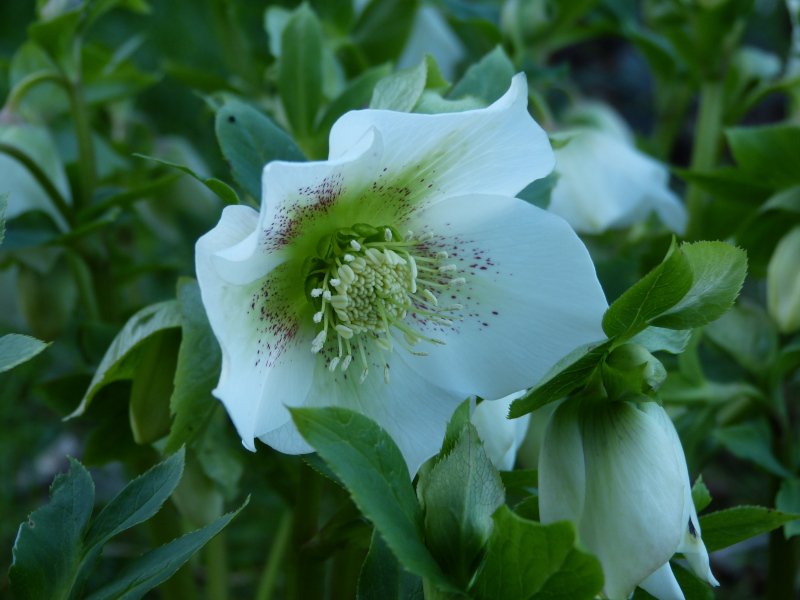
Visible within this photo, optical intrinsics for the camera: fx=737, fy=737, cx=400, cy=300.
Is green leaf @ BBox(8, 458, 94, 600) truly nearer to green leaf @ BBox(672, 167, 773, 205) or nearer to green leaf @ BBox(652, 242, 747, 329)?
green leaf @ BBox(652, 242, 747, 329)

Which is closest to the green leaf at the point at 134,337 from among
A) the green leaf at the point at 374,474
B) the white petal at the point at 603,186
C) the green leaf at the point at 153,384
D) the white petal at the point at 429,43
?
the green leaf at the point at 153,384

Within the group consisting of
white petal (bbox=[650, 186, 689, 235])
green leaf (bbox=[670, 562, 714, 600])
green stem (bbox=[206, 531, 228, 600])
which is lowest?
green stem (bbox=[206, 531, 228, 600])

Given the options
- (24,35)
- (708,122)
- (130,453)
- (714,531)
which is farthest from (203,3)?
(714,531)

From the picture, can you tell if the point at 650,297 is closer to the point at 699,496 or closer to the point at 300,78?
the point at 699,496

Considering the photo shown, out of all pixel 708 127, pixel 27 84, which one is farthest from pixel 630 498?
pixel 708 127

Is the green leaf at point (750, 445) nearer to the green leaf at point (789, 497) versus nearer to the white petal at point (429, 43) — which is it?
the green leaf at point (789, 497)

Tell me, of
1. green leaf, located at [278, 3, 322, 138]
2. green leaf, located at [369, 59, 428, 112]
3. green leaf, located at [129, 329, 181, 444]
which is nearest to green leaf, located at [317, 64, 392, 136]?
green leaf, located at [278, 3, 322, 138]

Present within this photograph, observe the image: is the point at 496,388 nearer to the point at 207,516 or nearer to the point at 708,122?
the point at 207,516
